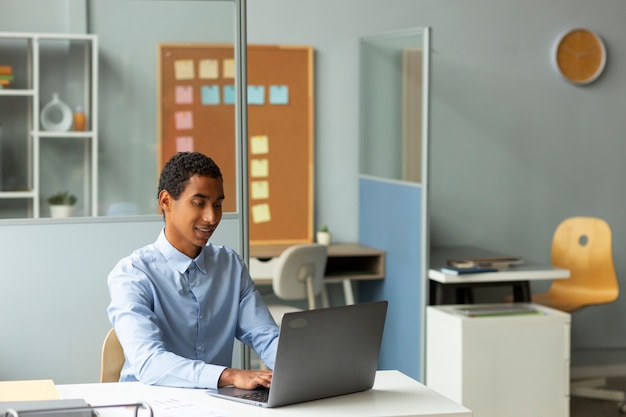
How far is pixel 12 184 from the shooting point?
3152 mm

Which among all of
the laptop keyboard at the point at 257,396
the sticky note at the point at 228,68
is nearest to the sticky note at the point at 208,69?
the sticky note at the point at 228,68

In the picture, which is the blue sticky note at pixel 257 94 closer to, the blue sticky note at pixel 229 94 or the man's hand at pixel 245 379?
the blue sticky note at pixel 229 94

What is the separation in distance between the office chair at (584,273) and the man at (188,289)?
272cm

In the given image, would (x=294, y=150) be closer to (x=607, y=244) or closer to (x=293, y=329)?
(x=607, y=244)

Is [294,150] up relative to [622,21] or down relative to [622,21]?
down

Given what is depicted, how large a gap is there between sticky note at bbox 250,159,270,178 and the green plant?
2065 millimetres

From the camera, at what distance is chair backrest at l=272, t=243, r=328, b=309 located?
4539mm

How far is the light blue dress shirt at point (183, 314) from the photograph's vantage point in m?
2.25

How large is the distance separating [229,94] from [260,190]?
6.27 feet

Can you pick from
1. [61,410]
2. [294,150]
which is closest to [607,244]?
[294,150]

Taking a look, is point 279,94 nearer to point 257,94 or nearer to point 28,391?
point 257,94

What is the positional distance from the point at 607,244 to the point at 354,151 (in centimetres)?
144

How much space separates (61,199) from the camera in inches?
127

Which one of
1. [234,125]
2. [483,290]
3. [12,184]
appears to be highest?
[234,125]
